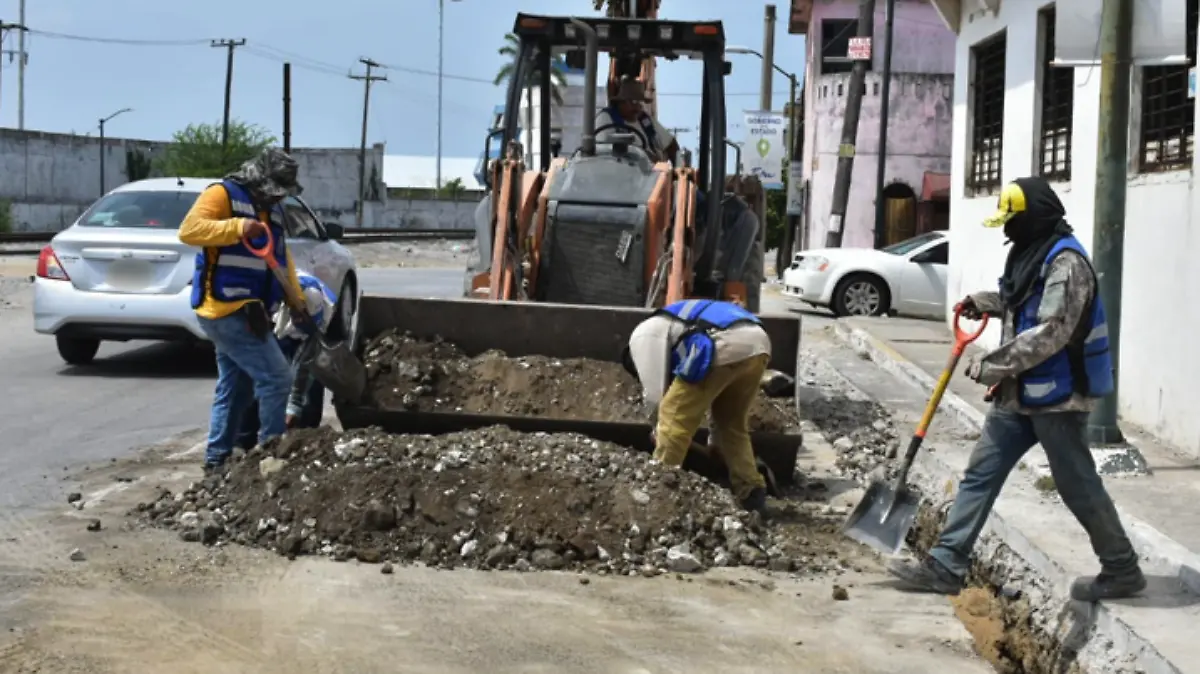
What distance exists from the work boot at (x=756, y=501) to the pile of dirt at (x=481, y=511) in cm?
20

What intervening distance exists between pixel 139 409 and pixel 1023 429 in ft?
24.1

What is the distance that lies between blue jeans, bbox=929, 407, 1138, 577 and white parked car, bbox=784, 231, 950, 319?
15636mm

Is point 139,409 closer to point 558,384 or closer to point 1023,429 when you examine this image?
point 558,384

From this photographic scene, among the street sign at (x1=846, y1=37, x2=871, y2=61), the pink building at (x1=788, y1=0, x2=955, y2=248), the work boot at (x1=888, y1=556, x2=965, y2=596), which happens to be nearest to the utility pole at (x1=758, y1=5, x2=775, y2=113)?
the pink building at (x1=788, y1=0, x2=955, y2=248)

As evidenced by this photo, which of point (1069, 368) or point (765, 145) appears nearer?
point (1069, 368)

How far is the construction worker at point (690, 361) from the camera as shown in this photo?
7.45 m

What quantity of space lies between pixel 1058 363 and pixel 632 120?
6.14 m

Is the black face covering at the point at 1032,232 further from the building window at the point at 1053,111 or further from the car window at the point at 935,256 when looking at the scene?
the car window at the point at 935,256

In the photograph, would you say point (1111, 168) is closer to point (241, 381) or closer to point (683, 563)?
point (683, 563)

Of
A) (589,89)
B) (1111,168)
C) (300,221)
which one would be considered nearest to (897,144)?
(300,221)

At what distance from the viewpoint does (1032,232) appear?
5848 mm

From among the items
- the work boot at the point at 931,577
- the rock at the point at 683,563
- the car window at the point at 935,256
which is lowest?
the rock at the point at 683,563

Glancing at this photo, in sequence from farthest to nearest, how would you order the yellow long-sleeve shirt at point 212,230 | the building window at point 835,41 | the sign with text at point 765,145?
the building window at point 835,41 < the sign with text at point 765,145 < the yellow long-sleeve shirt at point 212,230

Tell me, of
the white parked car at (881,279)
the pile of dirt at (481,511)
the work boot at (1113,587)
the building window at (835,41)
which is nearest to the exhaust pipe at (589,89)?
the pile of dirt at (481,511)
